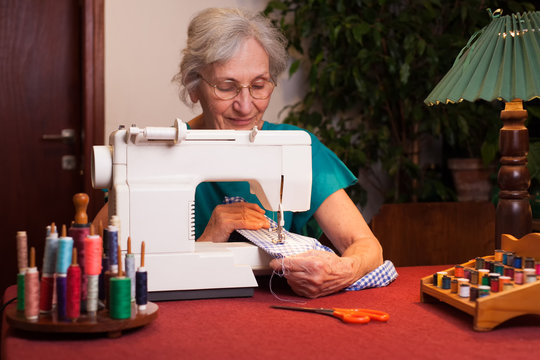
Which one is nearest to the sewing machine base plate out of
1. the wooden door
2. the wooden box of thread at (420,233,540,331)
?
the wooden box of thread at (420,233,540,331)

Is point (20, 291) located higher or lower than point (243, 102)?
lower

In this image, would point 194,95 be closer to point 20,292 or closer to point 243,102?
point 243,102

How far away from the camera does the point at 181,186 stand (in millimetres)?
1317

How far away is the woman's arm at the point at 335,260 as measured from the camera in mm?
1294

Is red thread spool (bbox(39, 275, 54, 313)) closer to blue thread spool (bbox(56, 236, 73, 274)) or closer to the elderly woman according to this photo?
blue thread spool (bbox(56, 236, 73, 274))

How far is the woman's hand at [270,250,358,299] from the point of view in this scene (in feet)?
4.23

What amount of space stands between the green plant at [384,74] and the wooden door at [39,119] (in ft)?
3.49

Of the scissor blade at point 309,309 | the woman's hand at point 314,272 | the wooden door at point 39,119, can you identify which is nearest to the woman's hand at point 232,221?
the woman's hand at point 314,272

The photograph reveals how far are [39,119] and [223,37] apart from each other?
189cm

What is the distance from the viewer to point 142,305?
105 centimetres

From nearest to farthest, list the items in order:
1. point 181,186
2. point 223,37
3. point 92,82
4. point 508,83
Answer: point 181,186 < point 508,83 < point 223,37 < point 92,82

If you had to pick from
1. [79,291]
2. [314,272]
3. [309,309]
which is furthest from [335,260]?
[79,291]

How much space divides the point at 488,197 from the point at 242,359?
2693 mm

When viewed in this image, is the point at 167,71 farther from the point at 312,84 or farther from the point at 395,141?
the point at 395,141
